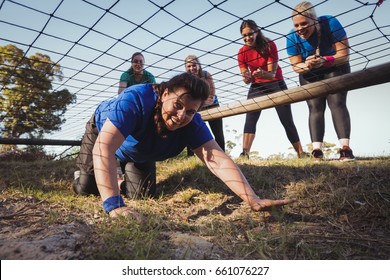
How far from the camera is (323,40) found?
2.48 meters

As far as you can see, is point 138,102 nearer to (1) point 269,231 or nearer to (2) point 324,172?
(1) point 269,231

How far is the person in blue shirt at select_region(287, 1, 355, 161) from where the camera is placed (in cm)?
233

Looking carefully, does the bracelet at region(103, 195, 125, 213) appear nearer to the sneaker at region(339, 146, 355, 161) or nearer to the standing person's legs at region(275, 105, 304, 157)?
the sneaker at region(339, 146, 355, 161)

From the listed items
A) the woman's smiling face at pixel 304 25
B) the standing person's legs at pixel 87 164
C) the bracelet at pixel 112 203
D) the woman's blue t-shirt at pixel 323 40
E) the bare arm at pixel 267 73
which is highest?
the woman's smiling face at pixel 304 25

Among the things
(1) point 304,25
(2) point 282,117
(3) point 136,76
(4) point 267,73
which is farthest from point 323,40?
(3) point 136,76

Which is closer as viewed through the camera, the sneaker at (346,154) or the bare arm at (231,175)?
the bare arm at (231,175)

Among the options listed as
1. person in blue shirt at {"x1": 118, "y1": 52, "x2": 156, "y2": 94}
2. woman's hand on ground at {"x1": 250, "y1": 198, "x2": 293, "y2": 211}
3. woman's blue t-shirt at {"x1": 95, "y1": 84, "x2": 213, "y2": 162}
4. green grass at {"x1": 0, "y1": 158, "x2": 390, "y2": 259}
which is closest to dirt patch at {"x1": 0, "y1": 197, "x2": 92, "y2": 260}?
green grass at {"x1": 0, "y1": 158, "x2": 390, "y2": 259}

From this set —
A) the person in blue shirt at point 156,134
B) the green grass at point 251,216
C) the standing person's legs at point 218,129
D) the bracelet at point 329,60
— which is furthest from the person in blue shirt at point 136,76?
the bracelet at point 329,60

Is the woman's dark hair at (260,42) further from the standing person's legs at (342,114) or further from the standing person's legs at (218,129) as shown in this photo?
Result: the standing person's legs at (218,129)

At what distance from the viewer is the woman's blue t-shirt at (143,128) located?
1482 mm

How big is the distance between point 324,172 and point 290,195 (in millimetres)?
513

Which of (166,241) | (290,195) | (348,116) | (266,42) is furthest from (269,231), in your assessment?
(266,42)

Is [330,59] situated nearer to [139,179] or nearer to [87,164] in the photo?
[139,179]
